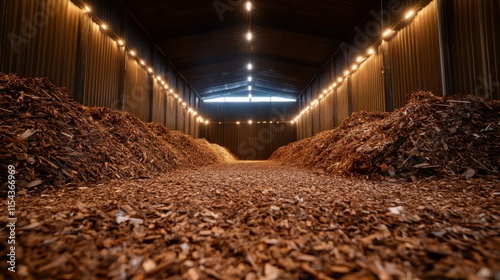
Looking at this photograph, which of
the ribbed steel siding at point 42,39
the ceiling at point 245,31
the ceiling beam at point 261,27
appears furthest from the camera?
the ceiling beam at point 261,27

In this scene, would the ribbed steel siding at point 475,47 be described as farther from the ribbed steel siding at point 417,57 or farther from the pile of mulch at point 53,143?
the pile of mulch at point 53,143

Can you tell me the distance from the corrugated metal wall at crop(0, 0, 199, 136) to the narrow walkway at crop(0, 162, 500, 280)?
21.5ft

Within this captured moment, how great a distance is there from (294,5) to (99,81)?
10188mm

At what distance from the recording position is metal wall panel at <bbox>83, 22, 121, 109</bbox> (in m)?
9.30

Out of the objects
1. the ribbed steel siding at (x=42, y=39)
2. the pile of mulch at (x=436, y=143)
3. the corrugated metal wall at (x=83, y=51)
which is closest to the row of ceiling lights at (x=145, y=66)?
the corrugated metal wall at (x=83, y=51)

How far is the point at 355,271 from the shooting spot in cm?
144

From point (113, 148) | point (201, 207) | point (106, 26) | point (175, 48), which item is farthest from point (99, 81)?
point (201, 207)

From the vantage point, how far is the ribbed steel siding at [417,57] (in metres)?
7.80

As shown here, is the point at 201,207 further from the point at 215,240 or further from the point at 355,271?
the point at 355,271

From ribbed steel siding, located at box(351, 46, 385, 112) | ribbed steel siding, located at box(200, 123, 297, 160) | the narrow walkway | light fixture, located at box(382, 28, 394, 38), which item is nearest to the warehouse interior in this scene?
the narrow walkway

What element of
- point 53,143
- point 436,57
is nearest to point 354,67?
point 436,57

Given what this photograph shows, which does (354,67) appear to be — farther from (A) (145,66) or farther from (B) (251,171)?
(A) (145,66)

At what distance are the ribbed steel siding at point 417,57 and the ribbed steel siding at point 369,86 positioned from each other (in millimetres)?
901

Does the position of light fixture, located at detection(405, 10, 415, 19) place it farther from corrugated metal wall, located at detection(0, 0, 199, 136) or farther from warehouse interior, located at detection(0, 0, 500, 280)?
corrugated metal wall, located at detection(0, 0, 199, 136)
